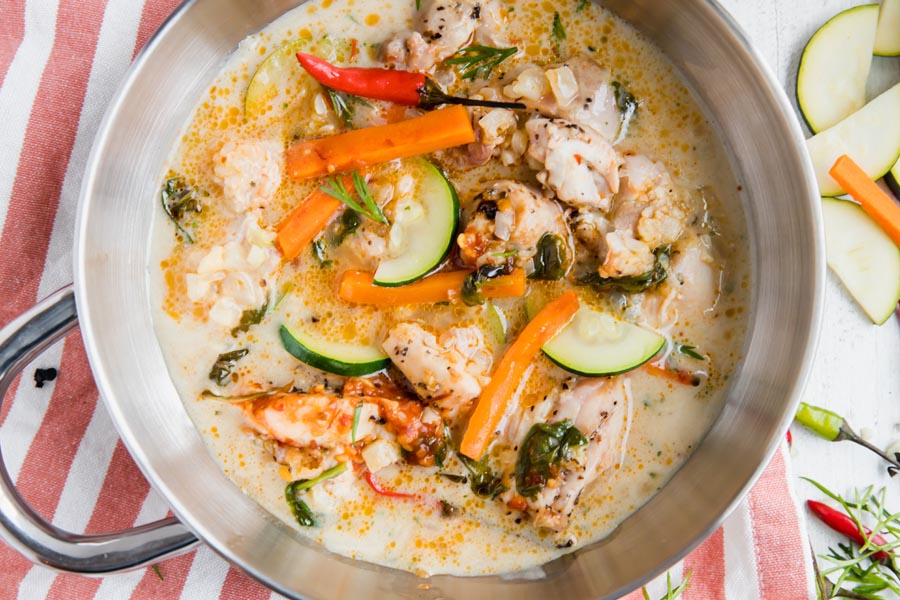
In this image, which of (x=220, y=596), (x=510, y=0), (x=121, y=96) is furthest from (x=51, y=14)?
(x=220, y=596)

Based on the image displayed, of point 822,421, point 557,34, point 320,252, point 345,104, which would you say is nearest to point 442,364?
point 320,252

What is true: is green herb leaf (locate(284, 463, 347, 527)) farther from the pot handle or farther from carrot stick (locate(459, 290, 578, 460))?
carrot stick (locate(459, 290, 578, 460))

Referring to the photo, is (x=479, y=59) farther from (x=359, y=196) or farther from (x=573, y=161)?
(x=359, y=196)

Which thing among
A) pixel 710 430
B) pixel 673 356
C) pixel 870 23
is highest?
pixel 870 23

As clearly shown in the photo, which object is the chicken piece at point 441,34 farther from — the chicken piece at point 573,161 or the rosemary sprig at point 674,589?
the rosemary sprig at point 674,589

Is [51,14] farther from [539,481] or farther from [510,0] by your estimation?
[539,481]

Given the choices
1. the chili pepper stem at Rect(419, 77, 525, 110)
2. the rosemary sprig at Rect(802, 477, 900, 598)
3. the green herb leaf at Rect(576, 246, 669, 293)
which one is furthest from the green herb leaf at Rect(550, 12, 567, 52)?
the rosemary sprig at Rect(802, 477, 900, 598)
